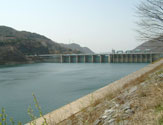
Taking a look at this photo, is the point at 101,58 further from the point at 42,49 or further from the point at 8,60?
the point at 42,49

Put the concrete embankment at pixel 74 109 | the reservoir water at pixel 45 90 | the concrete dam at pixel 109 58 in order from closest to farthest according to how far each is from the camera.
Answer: the concrete embankment at pixel 74 109
the reservoir water at pixel 45 90
the concrete dam at pixel 109 58

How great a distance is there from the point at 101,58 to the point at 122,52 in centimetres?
979

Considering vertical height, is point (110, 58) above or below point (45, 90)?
above

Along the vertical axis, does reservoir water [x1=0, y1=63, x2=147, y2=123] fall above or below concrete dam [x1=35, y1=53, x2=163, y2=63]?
below

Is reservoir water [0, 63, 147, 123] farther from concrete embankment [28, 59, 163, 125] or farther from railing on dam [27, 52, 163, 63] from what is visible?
railing on dam [27, 52, 163, 63]

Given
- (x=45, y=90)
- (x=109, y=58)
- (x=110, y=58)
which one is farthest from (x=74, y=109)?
(x=110, y=58)

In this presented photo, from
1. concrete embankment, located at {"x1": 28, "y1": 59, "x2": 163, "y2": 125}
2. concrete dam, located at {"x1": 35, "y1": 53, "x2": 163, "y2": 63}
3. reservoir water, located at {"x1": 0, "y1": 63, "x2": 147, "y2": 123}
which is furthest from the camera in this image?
concrete dam, located at {"x1": 35, "y1": 53, "x2": 163, "y2": 63}

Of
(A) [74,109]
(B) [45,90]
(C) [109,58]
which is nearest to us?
(A) [74,109]

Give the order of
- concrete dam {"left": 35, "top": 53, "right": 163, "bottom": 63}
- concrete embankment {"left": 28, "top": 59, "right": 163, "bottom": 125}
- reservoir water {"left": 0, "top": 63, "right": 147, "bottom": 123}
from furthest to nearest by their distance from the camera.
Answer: concrete dam {"left": 35, "top": 53, "right": 163, "bottom": 63} → reservoir water {"left": 0, "top": 63, "right": 147, "bottom": 123} → concrete embankment {"left": 28, "top": 59, "right": 163, "bottom": 125}

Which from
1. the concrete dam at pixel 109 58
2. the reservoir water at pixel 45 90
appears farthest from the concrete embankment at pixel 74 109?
the concrete dam at pixel 109 58

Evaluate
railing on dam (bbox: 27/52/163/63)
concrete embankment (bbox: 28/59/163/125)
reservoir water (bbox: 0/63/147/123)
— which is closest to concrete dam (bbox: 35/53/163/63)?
railing on dam (bbox: 27/52/163/63)

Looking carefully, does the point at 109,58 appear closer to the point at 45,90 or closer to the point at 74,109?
the point at 45,90

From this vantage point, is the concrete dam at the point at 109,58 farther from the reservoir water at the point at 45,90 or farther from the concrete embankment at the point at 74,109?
the concrete embankment at the point at 74,109

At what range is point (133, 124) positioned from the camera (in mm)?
2676
